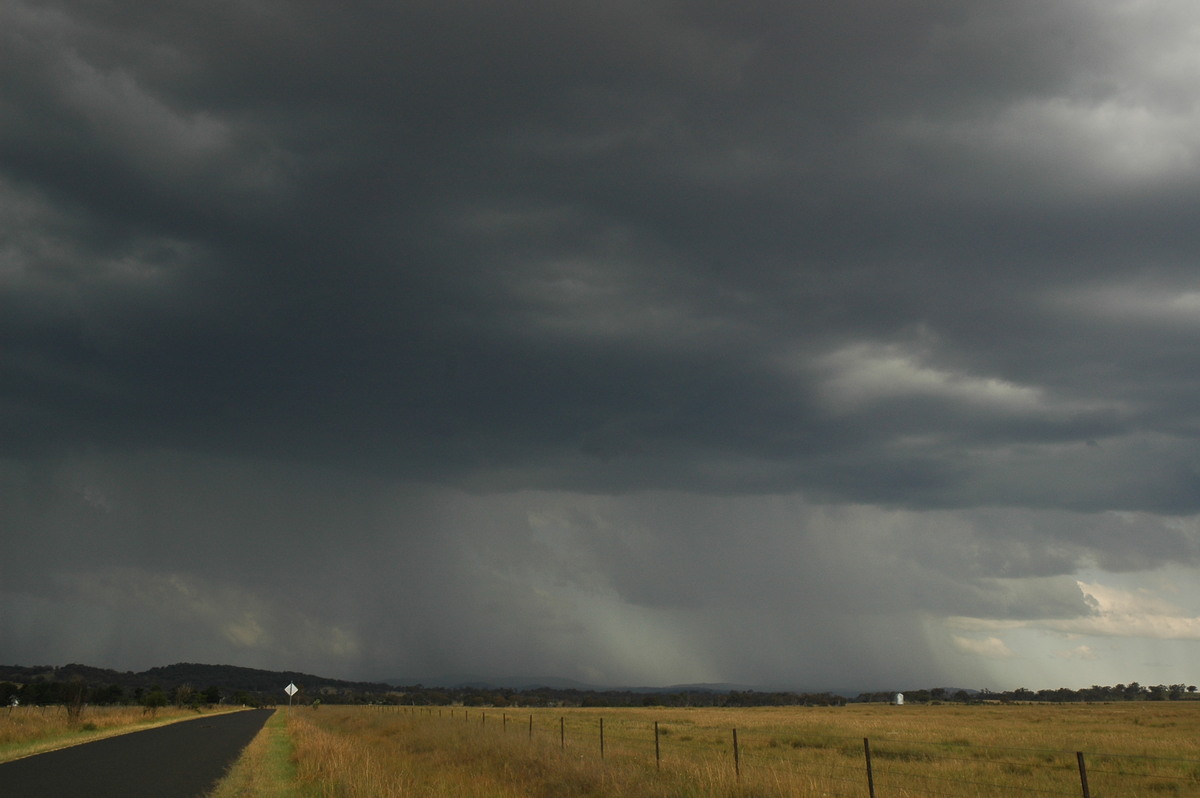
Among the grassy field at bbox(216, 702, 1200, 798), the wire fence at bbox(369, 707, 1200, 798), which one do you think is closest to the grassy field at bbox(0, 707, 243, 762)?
the grassy field at bbox(216, 702, 1200, 798)

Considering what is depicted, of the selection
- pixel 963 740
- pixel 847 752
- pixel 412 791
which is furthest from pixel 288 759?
pixel 963 740

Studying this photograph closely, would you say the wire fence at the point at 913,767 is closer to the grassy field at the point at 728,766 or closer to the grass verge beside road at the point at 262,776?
the grassy field at the point at 728,766

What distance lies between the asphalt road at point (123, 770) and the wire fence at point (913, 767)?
10869 mm

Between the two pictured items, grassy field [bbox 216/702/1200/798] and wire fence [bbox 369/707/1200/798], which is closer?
grassy field [bbox 216/702/1200/798]

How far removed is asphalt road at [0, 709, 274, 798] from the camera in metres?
21.6

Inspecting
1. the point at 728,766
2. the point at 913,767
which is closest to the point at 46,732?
the point at 728,766

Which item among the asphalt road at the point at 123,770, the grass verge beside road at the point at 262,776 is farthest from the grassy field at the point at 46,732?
the grass verge beside road at the point at 262,776

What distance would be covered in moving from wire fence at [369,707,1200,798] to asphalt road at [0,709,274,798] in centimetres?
1087

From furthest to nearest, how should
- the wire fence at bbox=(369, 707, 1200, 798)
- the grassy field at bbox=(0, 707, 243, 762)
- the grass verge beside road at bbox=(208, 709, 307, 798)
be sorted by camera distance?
1. the grassy field at bbox=(0, 707, 243, 762)
2. the grass verge beside road at bbox=(208, 709, 307, 798)
3. the wire fence at bbox=(369, 707, 1200, 798)

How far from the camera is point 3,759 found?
31.7 metres

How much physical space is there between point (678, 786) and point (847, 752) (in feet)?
71.3

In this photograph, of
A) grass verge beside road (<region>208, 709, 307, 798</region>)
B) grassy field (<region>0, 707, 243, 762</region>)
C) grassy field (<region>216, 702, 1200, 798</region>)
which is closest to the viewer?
grassy field (<region>216, 702, 1200, 798</region>)

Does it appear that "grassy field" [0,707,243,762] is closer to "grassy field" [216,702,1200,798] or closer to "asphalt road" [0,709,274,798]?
"asphalt road" [0,709,274,798]

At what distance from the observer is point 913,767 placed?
2936 cm
